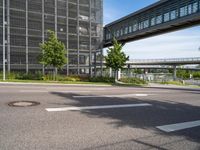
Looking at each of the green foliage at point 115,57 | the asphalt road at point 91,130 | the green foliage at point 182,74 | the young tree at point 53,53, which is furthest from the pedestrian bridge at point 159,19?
the green foliage at point 182,74

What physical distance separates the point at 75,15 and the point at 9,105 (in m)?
46.4

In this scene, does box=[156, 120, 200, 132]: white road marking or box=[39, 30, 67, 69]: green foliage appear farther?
box=[39, 30, 67, 69]: green foliage

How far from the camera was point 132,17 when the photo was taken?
3819 cm

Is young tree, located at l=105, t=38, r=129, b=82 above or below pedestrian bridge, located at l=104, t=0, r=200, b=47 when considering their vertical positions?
below

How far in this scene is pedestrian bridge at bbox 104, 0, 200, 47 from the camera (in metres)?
26.1

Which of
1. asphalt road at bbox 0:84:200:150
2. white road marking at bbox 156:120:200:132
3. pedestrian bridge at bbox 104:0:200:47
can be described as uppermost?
pedestrian bridge at bbox 104:0:200:47

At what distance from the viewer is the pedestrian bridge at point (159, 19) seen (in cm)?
2612

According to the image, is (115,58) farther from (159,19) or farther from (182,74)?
(182,74)

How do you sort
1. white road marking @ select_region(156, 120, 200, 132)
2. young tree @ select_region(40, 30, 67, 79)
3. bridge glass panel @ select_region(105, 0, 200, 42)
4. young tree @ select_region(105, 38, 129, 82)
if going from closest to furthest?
white road marking @ select_region(156, 120, 200, 132)
bridge glass panel @ select_region(105, 0, 200, 42)
young tree @ select_region(40, 30, 67, 79)
young tree @ select_region(105, 38, 129, 82)

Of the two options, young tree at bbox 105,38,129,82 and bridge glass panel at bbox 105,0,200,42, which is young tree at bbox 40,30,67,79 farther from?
bridge glass panel at bbox 105,0,200,42

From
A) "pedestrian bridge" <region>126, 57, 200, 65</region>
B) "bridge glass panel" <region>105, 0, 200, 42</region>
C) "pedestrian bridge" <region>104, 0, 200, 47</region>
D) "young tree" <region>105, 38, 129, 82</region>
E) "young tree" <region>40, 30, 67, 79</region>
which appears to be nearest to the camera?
"pedestrian bridge" <region>104, 0, 200, 47</region>

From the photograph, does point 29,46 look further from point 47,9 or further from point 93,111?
point 93,111

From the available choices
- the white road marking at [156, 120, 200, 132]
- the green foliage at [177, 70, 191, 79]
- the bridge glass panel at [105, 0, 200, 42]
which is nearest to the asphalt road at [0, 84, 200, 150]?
the white road marking at [156, 120, 200, 132]

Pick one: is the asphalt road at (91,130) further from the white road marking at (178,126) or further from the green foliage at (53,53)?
the green foliage at (53,53)
